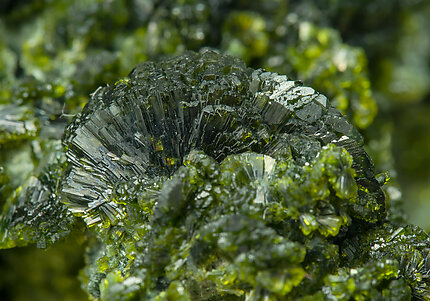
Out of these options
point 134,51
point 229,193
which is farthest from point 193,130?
point 134,51

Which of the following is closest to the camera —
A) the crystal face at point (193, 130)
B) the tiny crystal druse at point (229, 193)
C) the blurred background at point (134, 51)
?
the tiny crystal druse at point (229, 193)

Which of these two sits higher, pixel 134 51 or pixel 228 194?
pixel 134 51

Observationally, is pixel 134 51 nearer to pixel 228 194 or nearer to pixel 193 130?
pixel 193 130

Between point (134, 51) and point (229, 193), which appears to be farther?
point (134, 51)

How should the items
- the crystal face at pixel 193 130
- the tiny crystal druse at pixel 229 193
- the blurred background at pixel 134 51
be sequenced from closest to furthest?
the tiny crystal druse at pixel 229 193, the crystal face at pixel 193 130, the blurred background at pixel 134 51

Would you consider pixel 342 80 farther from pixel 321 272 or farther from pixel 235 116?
pixel 321 272

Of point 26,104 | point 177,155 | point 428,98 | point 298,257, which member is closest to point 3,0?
point 26,104

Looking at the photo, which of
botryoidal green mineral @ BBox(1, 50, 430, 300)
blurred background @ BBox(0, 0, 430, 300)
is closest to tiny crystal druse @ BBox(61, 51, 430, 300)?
botryoidal green mineral @ BBox(1, 50, 430, 300)

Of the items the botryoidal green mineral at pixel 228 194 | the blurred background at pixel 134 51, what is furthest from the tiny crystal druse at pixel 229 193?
the blurred background at pixel 134 51

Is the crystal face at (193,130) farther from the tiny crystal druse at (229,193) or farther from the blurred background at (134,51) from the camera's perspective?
the blurred background at (134,51)
